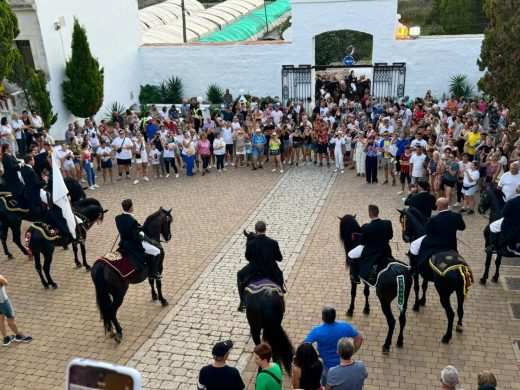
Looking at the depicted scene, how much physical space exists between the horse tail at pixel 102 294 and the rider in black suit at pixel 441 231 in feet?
16.8

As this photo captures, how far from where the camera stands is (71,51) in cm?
2050

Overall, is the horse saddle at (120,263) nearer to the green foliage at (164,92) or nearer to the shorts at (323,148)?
the shorts at (323,148)

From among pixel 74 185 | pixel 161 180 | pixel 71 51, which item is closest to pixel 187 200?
pixel 161 180

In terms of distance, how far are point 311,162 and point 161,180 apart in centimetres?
525

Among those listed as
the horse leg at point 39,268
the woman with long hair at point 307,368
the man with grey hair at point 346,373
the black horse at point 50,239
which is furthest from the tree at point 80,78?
the man with grey hair at point 346,373

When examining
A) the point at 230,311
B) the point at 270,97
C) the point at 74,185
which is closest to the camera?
the point at 230,311

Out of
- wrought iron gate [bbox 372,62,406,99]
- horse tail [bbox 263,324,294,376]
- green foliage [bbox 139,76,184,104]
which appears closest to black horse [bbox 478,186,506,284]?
horse tail [bbox 263,324,294,376]

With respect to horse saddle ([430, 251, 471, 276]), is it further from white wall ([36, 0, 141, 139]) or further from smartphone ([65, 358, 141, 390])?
white wall ([36, 0, 141, 139])

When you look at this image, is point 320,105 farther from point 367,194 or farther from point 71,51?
point 71,51

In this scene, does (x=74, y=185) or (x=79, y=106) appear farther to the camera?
(x=79, y=106)

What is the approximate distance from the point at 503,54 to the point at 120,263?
11.1 metres

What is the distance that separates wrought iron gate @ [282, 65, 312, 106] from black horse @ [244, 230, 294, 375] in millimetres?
17043

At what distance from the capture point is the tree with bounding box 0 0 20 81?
1578cm

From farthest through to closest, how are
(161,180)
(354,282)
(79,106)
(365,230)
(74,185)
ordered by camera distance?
1. (79,106)
2. (161,180)
3. (74,185)
4. (354,282)
5. (365,230)
